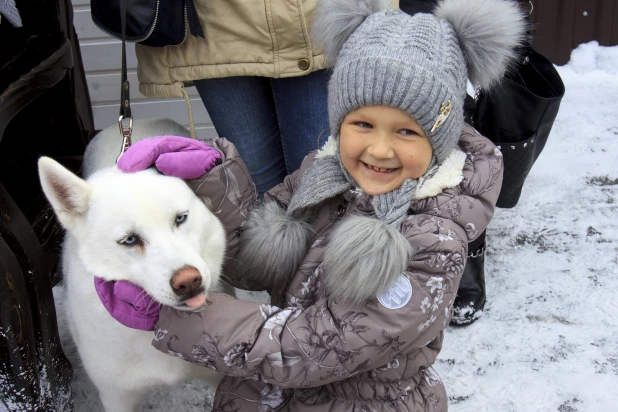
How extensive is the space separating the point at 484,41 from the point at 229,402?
1.40m

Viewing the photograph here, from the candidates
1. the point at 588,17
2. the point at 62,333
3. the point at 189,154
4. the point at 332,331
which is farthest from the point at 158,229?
the point at 588,17

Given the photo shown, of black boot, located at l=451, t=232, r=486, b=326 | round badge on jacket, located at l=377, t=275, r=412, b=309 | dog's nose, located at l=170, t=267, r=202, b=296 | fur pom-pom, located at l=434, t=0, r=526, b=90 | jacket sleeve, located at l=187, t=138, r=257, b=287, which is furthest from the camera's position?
black boot, located at l=451, t=232, r=486, b=326

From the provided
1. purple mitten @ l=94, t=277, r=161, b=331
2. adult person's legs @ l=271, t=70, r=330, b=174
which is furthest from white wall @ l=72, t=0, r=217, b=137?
purple mitten @ l=94, t=277, r=161, b=331

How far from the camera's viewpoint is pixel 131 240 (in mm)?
1607

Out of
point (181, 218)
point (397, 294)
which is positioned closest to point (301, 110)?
point (181, 218)

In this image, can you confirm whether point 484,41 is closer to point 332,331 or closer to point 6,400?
point 332,331

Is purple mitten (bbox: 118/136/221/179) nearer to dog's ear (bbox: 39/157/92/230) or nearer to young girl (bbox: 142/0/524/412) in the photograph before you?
dog's ear (bbox: 39/157/92/230)

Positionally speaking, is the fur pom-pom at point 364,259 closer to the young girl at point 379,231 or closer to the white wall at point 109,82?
the young girl at point 379,231

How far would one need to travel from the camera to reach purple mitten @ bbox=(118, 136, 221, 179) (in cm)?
178

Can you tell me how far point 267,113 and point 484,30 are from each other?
1.18m

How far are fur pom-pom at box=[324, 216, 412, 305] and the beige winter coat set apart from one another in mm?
921

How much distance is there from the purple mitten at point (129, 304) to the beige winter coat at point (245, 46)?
1.03m

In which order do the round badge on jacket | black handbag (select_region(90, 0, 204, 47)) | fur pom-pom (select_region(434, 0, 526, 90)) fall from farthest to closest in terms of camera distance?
1. black handbag (select_region(90, 0, 204, 47))
2. fur pom-pom (select_region(434, 0, 526, 90))
3. the round badge on jacket

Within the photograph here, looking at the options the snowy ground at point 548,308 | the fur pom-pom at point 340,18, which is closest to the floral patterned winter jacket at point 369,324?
the fur pom-pom at point 340,18
